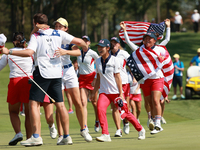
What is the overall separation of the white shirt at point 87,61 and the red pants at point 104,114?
2543 millimetres

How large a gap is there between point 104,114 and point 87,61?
309 centimetres

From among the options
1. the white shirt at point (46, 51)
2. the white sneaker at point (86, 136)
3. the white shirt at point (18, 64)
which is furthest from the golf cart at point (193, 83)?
the white shirt at point (46, 51)

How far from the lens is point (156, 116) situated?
8.89 m

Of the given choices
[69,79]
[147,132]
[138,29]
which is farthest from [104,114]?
[138,29]

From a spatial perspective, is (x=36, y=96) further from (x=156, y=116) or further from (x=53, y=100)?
(x=156, y=116)

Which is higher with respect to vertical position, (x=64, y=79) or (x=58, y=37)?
(x=58, y=37)

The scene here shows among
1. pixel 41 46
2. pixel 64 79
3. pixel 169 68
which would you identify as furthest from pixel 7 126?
pixel 41 46

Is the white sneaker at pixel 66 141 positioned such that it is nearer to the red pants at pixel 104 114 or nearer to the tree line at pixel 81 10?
the red pants at pixel 104 114

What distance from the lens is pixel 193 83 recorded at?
742 inches

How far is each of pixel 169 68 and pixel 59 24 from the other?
10.4 ft

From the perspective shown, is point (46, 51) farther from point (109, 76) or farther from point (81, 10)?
point (81, 10)

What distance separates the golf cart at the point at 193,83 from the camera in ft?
61.4

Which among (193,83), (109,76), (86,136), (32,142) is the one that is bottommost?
(193,83)

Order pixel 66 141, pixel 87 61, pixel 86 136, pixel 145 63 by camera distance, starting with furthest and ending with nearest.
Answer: pixel 87 61 < pixel 145 63 < pixel 86 136 < pixel 66 141
